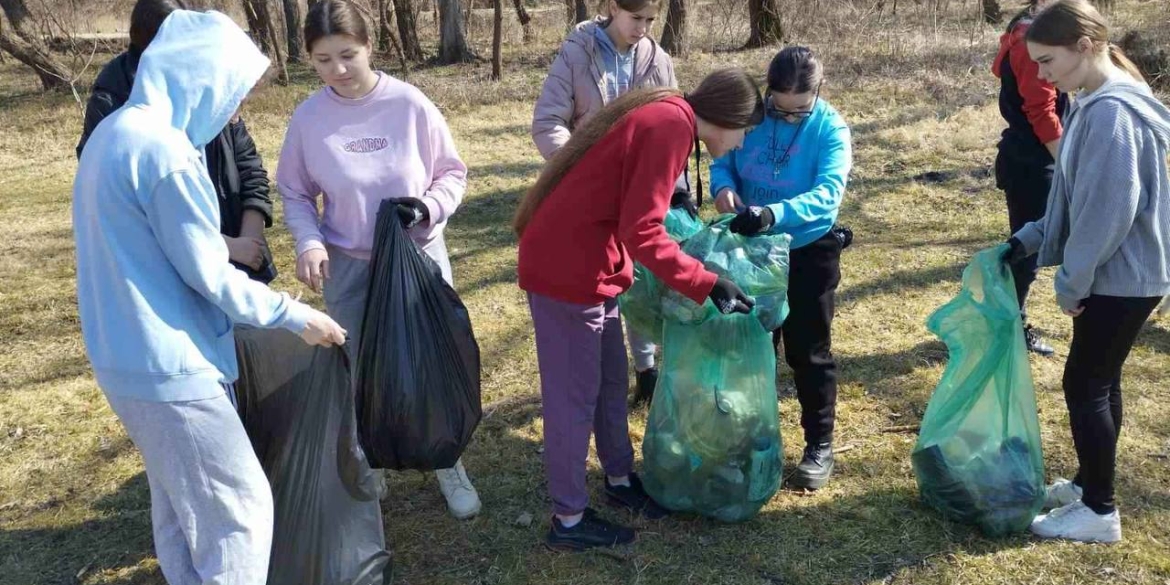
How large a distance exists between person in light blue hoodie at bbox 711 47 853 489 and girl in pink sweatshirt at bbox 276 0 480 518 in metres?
0.87

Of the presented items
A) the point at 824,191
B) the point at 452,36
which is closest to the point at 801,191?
the point at 824,191

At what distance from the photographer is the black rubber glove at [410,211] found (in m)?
2.56

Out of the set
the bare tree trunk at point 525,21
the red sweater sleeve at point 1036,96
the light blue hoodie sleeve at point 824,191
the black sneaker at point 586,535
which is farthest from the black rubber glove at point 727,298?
the bare tree trunk at point 525,21

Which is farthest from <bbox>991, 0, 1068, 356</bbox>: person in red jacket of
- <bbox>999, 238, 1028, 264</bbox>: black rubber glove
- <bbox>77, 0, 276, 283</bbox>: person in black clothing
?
<bbox>77, 0, 276, 283</bbox>: person in black clothing

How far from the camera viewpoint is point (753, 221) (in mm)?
2537

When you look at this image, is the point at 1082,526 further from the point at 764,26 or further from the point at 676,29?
the point at 764,26

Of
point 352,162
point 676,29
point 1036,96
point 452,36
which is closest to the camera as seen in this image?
point 352,162

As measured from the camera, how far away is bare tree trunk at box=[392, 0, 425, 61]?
13.9 m

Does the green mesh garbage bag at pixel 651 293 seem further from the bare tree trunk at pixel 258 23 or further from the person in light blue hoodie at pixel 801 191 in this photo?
the bare tree trunk at pixel 258 23

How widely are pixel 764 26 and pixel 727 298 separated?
12075mm

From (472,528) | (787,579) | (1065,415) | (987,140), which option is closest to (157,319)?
(472,528)

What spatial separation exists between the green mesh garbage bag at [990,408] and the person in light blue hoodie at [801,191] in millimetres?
344

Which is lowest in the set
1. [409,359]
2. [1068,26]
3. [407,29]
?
[407,29]

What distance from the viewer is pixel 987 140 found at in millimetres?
6988
